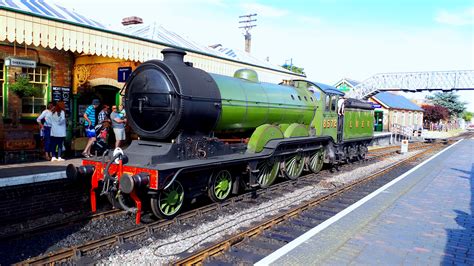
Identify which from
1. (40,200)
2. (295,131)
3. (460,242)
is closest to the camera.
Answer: (460,242)

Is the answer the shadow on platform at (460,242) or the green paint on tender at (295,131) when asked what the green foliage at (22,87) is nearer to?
the green paint on tender at (295,131)

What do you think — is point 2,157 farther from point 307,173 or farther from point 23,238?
point 307,173

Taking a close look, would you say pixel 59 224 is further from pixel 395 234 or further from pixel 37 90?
pixel 37 90

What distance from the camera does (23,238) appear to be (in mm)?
5859

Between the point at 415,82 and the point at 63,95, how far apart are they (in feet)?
111

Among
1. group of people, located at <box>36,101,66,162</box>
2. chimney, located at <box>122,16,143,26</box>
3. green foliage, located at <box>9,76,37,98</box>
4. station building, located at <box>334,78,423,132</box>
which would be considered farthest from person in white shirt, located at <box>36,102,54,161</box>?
station building, located at <box>334,78,423,132</box>

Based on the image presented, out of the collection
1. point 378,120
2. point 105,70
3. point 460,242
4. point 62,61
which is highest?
point 62,61

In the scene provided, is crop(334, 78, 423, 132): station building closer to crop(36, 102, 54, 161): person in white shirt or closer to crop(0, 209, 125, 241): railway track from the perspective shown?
crop(36, 102, 54, 161): person in white shirt

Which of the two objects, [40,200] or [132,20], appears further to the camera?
[132,20]

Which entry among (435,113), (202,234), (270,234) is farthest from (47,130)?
(435,113)

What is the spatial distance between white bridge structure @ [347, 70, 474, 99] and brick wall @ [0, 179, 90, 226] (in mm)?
31685

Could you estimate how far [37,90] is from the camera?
426 inches

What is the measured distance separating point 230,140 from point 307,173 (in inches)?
184

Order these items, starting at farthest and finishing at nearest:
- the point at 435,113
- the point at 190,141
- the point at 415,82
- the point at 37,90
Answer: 1. the point at 435,113
2. the point at 415,82
3. the point at 37,90
4. the point at 190,141
